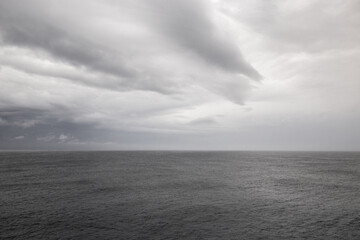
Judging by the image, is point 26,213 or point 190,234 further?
point 26,213

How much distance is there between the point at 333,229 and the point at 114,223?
1363 inches

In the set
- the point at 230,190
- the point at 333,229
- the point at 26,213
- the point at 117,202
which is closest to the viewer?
the point at 333,229

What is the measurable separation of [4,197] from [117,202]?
27153 mm

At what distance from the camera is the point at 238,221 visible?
3656 cm

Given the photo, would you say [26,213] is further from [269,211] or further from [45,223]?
[269,211]

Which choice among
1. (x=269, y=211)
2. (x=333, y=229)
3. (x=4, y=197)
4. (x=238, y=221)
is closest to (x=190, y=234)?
(x=238, y=221)

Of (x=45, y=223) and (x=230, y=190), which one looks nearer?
(x=45, y=223)

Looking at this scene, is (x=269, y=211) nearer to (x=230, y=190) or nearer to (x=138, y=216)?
(x=230, y=190)

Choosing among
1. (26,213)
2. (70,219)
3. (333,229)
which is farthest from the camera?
(26,213)

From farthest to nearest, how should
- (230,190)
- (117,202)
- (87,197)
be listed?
(230,190) → (87,197) → (117,202)

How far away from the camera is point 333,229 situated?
111ft

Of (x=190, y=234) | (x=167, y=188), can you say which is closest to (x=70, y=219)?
(x=190, y=234)

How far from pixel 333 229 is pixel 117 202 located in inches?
1572

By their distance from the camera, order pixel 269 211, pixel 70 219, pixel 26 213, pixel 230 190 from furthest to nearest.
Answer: pixel 230 190 → pixel 269 211 → pixel 26 213 → pixel 70 219
